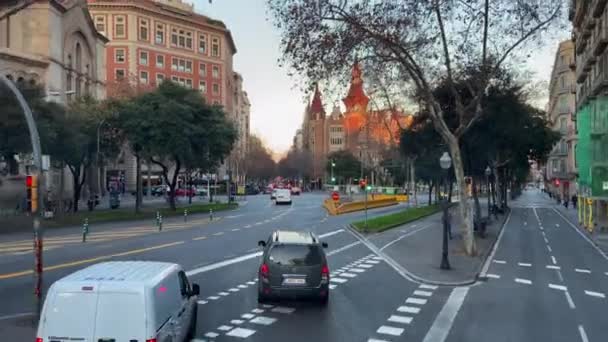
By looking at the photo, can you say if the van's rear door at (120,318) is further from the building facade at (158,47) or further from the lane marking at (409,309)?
the building facade at (158,47)

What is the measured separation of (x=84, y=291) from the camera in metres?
7.69

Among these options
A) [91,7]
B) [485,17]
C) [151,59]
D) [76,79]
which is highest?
[91,7]

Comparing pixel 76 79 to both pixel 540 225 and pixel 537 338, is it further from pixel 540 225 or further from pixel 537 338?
pixel 537 338

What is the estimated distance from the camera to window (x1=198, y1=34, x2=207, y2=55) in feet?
359

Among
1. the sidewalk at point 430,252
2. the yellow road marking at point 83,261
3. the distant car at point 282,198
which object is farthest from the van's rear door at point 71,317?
the distant car at point 282,198

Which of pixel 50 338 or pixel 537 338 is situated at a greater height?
pixel 50 338

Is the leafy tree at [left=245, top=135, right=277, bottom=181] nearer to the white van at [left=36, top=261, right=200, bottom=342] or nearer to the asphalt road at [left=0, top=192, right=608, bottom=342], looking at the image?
the asphalt road at [left=0, top=192, right=608, bottom=342]

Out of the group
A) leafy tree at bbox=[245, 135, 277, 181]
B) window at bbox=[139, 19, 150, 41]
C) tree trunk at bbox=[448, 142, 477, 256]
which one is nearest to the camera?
tree trunk at bbox=[448, 142, 477, 256]

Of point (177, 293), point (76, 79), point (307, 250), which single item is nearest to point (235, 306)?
point (307, 250)

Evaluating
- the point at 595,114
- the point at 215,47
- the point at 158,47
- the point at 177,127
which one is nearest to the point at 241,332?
the point at 177,127

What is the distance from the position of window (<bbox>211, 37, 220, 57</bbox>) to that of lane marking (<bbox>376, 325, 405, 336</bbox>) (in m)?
104

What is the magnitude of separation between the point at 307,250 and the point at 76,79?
64.0 m

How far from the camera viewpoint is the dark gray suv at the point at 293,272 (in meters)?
14.0

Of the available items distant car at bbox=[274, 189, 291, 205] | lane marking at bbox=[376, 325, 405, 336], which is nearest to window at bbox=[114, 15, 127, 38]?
distant car at bbox=[274, 189, 291, 205]
